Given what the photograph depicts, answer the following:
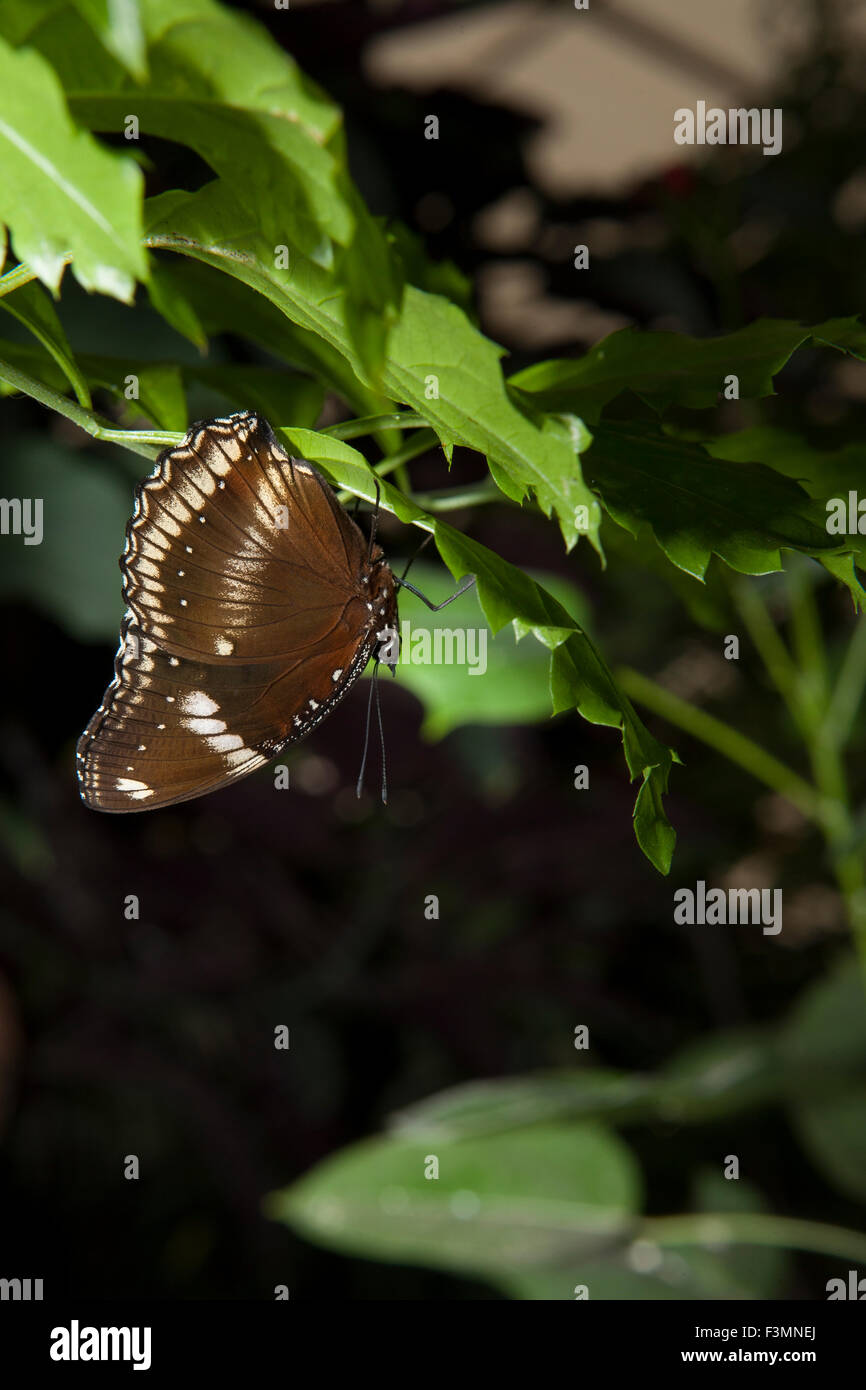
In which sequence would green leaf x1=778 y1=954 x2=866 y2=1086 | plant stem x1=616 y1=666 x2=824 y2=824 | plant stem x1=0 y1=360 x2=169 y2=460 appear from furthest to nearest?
green leaf x1=778 y1=954 x2=866 y2=1086 → plant stem x1=616 y1=666 x2=824 y2=824 → plant stem x1=0 y1=360 x2=169 y2=460

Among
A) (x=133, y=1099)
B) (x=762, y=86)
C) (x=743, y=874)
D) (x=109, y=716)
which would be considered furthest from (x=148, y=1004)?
(x=762, y=86)

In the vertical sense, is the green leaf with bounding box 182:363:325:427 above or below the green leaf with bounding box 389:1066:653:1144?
above

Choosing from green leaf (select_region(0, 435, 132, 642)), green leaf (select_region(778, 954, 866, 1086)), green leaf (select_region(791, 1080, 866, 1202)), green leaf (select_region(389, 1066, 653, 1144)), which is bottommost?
green leaf (select_region(791, 1080, 866, 1202))

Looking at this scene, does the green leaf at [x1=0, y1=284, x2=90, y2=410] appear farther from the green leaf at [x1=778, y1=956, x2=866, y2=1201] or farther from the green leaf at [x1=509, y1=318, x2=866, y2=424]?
the green leaf at [x1=778, y1=956, x2=866, y2=1201]

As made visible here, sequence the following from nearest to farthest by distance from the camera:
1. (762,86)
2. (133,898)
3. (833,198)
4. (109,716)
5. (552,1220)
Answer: (109,716) < (552,1220) < (133,898) < (833,198) < (762,86)

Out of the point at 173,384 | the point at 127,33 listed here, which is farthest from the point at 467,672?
the point at 127,33

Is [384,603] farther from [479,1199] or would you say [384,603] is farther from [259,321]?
[479,1199]

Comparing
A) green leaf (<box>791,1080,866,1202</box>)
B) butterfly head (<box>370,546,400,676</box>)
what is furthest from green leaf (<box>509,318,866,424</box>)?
green leaf (<box>791,1080,866,1202</box>)
